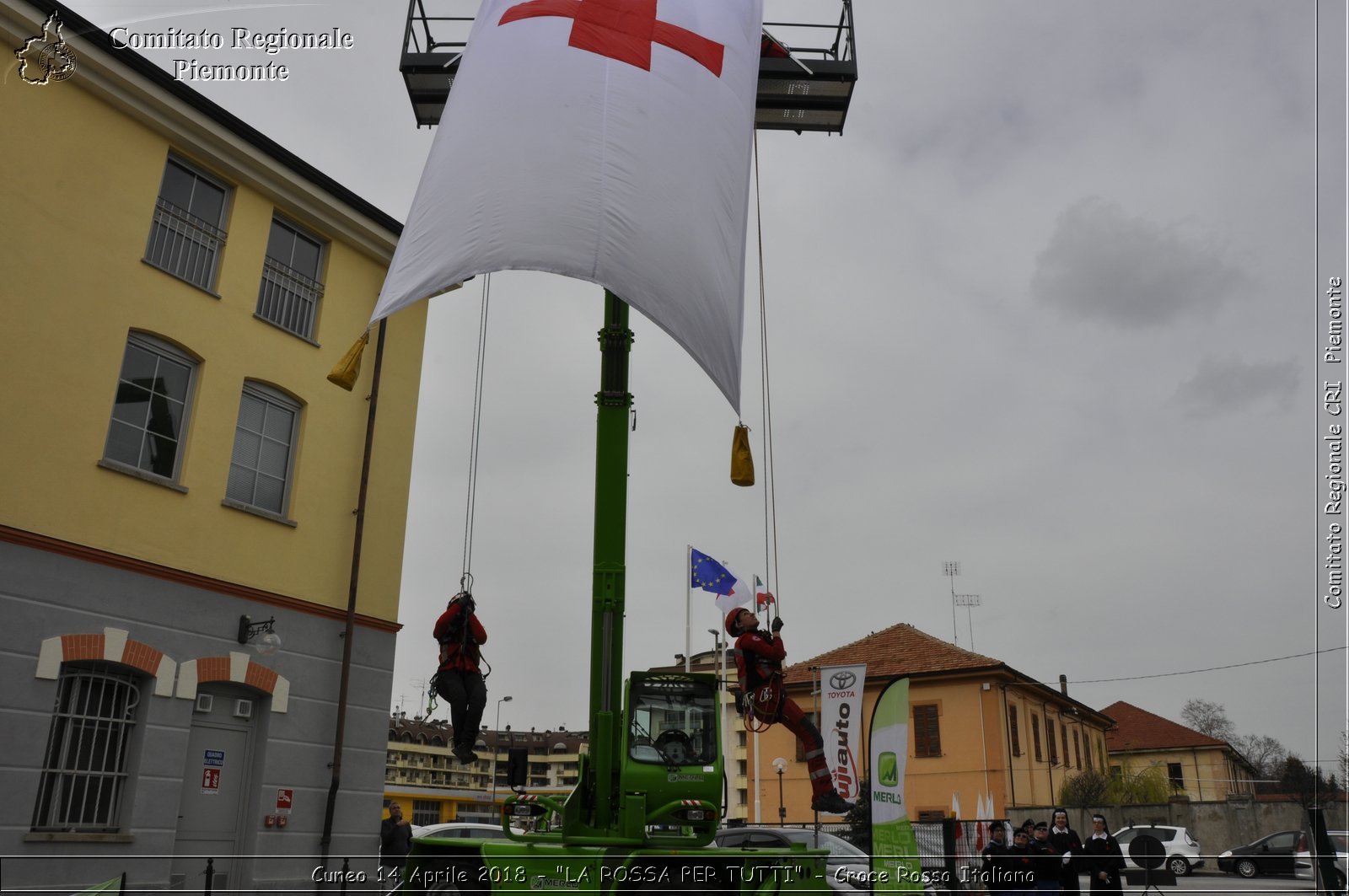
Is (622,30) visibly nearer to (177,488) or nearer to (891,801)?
(177,488)

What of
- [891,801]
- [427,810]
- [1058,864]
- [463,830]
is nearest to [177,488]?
[463,830]

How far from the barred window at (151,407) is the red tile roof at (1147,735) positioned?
65.3 m

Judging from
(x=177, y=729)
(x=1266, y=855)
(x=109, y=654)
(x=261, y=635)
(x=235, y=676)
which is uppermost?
(x=261, y=635)

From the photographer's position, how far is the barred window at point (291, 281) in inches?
576

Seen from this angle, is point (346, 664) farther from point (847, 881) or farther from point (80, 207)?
point (847, 881)

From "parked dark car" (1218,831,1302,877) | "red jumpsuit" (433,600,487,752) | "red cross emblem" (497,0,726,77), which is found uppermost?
"red cross emblem" (497,0,726,77)

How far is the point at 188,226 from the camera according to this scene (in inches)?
537

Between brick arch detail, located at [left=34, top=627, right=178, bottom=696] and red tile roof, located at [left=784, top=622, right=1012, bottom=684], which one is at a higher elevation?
red tile roof, located at [left=784, top=622, right=1012, bottom=684]

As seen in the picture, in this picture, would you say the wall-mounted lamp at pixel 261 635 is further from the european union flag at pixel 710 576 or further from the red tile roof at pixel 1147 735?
the red tile roof at pixel 1147 735

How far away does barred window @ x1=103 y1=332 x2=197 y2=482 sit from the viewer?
40.5ft

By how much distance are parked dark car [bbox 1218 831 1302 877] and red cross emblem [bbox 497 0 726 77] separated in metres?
26.0

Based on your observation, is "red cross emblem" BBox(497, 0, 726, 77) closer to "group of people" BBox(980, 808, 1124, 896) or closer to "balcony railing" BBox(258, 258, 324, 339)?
"balcony railing" BBox(258, 258, 324, 339)

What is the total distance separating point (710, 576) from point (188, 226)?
15.4 meters

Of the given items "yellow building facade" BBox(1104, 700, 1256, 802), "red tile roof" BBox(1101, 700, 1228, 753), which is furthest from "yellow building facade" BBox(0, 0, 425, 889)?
"red tile roof" BBox(1101, 700, 1228, 753)
